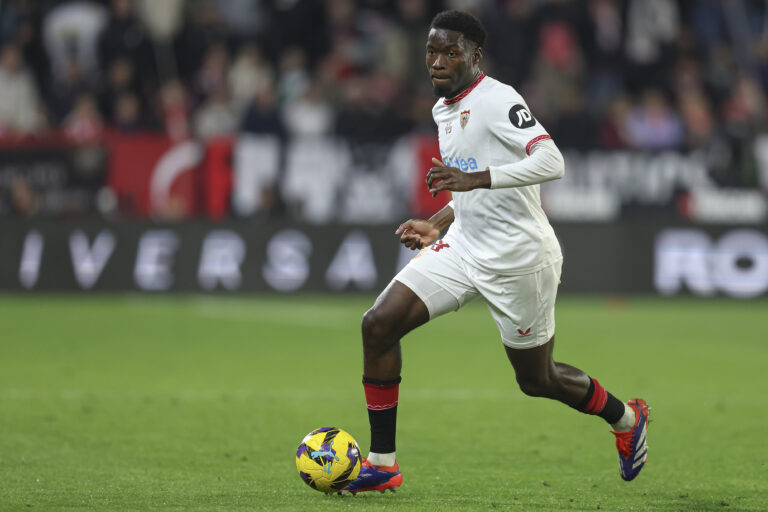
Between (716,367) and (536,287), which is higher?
(536,287)

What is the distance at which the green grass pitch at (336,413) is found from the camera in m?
5.45

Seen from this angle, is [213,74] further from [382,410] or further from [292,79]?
[382,410]

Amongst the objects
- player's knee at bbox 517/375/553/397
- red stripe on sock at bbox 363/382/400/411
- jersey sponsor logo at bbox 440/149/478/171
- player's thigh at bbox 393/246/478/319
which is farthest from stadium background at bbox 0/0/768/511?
jersey sponsor logo at bbox 440/149/478/171

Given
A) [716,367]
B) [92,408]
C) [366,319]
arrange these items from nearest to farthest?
1. [366,319]
2. [92,408]
3. [716,367]

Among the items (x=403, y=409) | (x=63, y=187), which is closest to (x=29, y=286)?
(x=63, y=187)

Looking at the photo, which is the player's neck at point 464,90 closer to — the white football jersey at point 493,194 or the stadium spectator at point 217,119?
the white football jersey at point 493,194

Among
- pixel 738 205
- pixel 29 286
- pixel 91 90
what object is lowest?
pixel 29 286

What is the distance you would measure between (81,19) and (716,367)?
37.9 feet

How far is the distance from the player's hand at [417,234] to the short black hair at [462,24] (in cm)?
91

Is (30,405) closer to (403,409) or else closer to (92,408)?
(92,408)

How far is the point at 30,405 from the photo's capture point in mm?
7832

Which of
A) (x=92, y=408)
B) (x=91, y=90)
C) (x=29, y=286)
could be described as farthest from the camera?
(x=91, y=90)

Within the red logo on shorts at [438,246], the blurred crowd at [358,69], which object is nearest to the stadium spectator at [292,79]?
the blurred crowd at [358,69]

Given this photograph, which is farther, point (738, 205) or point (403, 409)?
point (738, 205)
